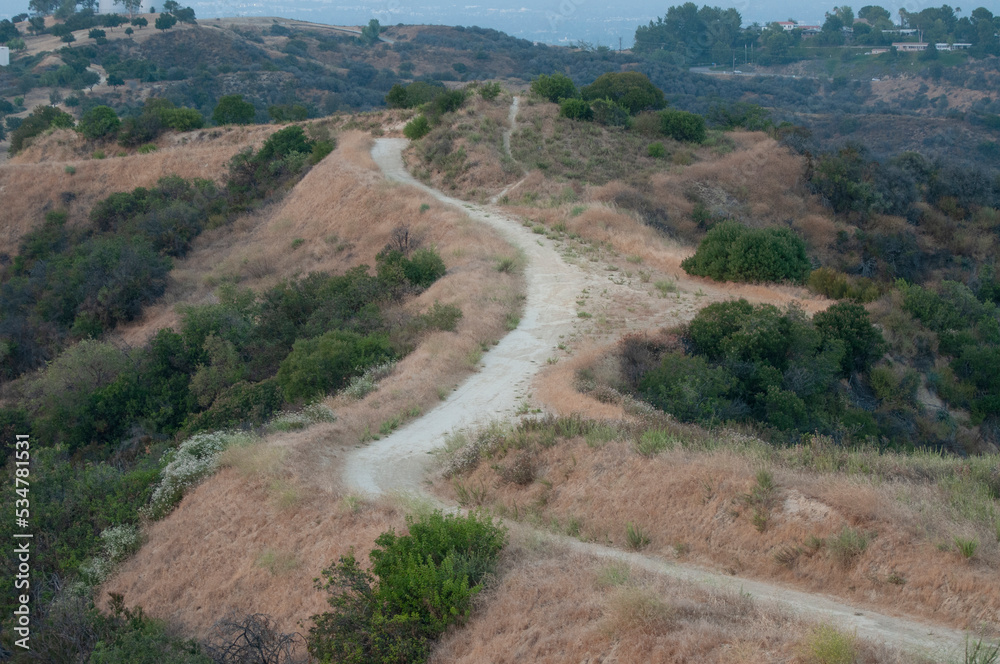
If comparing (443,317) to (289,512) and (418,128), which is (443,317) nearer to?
(289,512)

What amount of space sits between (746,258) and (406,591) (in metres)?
14.4

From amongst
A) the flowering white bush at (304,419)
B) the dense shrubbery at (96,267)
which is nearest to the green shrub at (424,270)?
the flowering white bush at (304,419)

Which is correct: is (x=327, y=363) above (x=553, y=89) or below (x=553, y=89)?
below

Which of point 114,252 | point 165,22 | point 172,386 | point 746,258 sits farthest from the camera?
point 165,22

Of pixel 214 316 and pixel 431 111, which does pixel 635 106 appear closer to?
pixel 431 111

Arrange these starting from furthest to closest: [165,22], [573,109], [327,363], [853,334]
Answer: [165,22] → [573,109] → [853,334] → [327,363]

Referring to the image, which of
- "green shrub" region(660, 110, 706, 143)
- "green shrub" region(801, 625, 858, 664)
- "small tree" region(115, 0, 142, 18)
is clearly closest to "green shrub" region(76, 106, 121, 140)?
"green shrub" region(660, 110, 706, 143)

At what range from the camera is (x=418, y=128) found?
34.5 metres

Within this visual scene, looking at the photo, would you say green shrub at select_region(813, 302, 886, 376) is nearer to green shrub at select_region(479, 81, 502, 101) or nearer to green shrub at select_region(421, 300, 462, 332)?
green shrub at select_region(421, 300, 462, 332)

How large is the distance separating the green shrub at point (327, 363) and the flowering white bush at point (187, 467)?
2.63m

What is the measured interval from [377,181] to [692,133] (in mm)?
15695

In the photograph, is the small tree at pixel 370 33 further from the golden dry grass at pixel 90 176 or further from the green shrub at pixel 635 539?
the green shrub at pixel 635 539

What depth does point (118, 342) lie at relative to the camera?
22.6m

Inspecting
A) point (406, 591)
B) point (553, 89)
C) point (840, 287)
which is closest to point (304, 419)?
point (406, 591)
